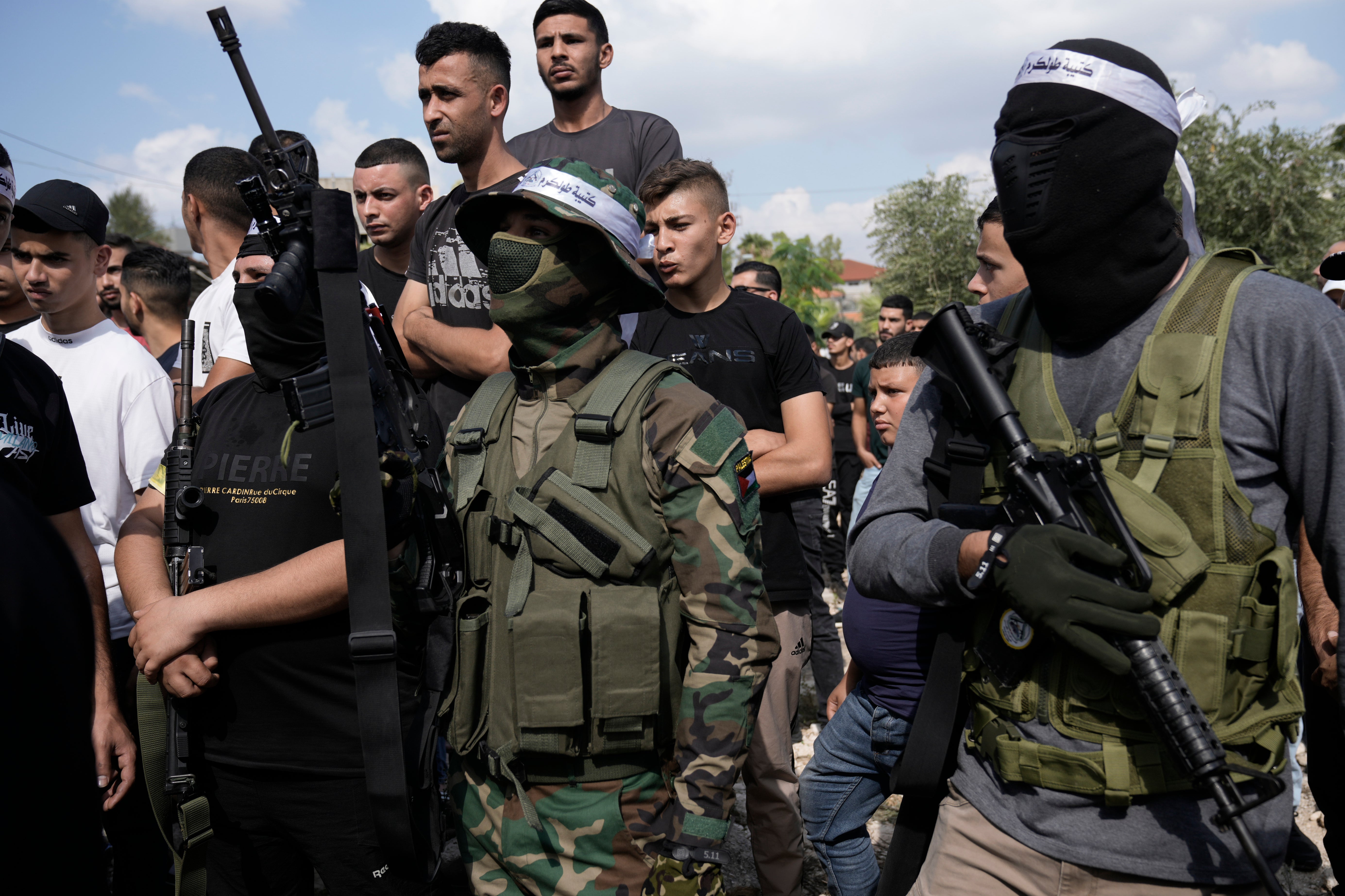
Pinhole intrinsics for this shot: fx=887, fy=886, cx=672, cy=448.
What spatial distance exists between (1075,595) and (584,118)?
319 cm

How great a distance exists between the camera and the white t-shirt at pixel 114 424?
322cm

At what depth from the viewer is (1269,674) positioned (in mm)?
1587

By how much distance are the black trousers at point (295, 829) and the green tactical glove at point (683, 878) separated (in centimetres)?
82

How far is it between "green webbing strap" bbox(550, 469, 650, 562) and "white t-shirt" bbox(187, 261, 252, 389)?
1.46 meters

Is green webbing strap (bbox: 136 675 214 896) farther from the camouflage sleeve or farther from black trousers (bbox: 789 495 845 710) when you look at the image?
black trousers (bbox: 789 495 845 710)

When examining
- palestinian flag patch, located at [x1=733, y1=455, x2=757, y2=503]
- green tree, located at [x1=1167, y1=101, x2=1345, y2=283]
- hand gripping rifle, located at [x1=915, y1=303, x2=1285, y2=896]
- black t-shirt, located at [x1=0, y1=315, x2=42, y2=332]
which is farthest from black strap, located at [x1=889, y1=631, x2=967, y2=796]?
green tree, located at [x1=1167, y1=101, x2=1345, y2=283]

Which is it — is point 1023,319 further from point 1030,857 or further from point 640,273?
point 1030,857

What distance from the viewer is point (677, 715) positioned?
2.11 m

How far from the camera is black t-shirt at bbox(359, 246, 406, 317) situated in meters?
4.18

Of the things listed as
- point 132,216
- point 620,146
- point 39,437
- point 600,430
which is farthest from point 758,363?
point 132,216

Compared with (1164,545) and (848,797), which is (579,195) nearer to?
(1164,545)

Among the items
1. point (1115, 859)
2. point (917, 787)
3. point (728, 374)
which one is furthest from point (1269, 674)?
point (728, 374)

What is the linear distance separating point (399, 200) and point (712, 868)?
3557 millimetres

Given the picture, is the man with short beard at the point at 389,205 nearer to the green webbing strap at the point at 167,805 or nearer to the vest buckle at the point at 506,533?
the green webbing strap at the point at 167,805
